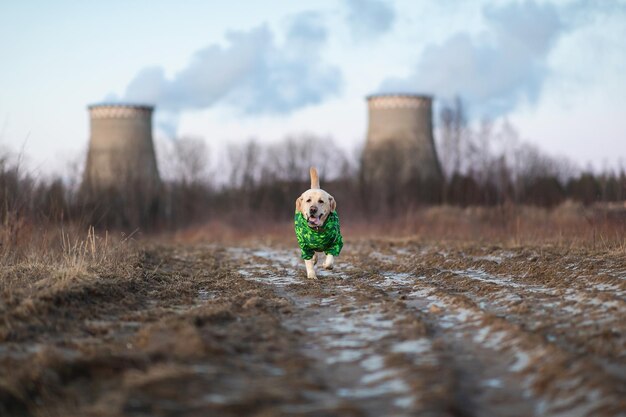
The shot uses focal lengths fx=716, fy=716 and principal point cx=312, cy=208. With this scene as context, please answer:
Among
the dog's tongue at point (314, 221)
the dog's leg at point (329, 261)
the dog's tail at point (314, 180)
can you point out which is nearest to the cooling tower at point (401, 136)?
the dog's tail at point (314, 180)

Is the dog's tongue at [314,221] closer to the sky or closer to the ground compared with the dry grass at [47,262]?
closer to the sky

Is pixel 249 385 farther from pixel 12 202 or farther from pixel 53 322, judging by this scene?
pixel 12 202

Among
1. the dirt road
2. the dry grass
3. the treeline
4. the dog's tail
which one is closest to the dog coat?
the dog's tail

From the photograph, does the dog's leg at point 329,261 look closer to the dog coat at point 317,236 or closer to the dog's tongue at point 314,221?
the dog coat at point 317,236

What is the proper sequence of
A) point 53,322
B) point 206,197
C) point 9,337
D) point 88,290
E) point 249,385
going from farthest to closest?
point 206,197, point 88,290, point 53,322, point 9,337, point 249,385

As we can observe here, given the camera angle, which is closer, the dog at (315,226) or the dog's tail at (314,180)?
the dog at (315,226)

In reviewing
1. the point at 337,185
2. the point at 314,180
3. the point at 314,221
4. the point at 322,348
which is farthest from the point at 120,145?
the point at 322,348

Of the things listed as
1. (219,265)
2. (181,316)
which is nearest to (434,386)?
(181,316)
